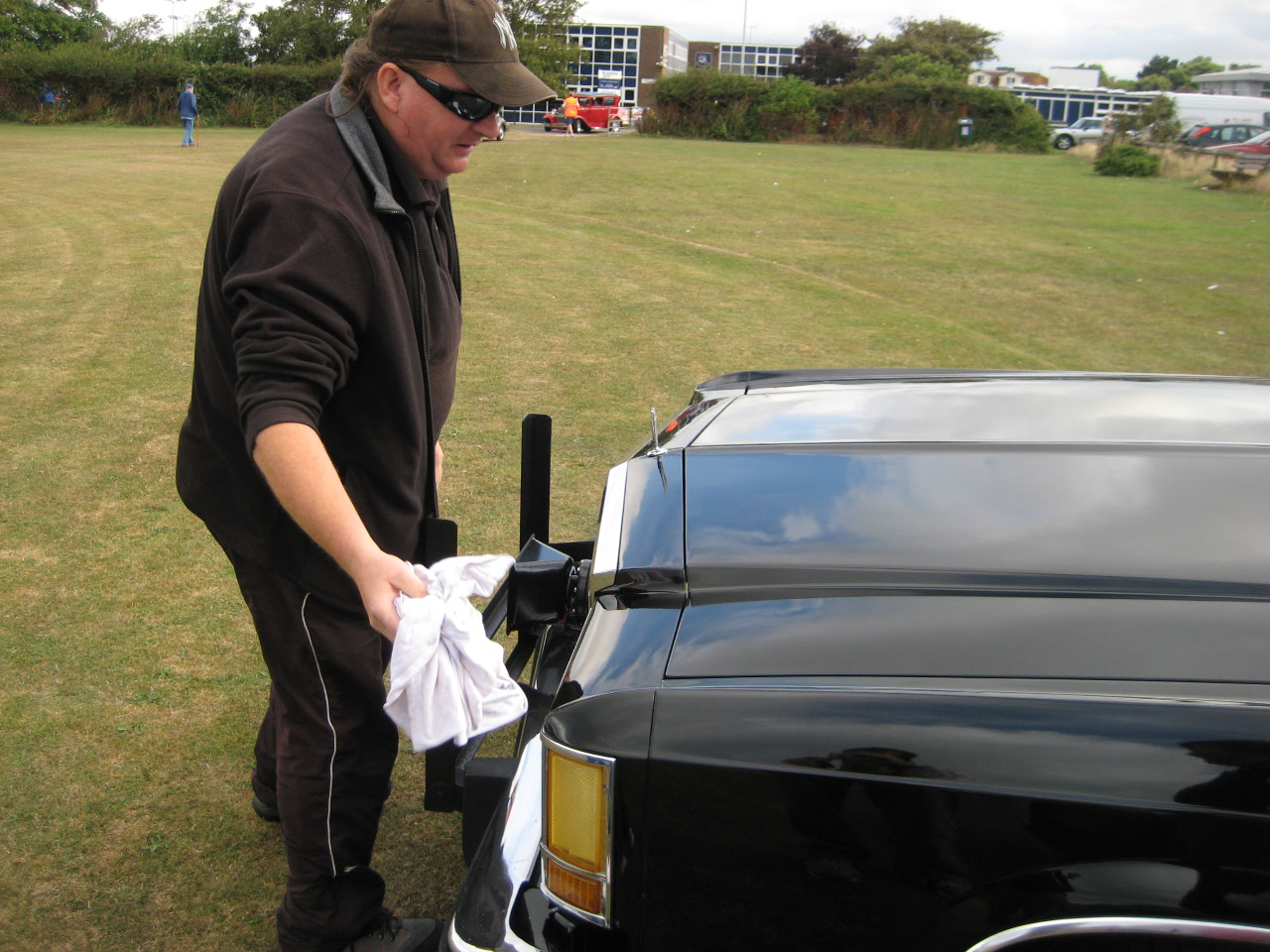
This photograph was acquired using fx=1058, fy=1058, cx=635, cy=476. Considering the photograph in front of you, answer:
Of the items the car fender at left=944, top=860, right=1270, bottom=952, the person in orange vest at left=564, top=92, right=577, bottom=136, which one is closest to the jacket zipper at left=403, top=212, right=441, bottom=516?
the car fender at left=944, top=860, right=1270, bottom=952

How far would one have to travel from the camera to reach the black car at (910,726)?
1.37 meters

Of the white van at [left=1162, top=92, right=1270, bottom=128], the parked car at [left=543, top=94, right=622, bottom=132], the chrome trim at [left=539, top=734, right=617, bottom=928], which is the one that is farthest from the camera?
the parked car at [left=543, top=94, right=622, bottom=132]

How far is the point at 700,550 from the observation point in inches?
74.0

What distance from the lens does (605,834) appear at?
154 cm

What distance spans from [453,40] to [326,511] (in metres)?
0.88

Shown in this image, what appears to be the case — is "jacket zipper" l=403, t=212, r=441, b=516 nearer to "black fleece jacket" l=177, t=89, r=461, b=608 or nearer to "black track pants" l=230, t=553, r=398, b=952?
"black fleece jacket" l=177, t=89, r=461, b=608

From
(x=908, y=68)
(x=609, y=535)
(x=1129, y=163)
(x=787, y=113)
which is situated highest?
(x=908, y=68)

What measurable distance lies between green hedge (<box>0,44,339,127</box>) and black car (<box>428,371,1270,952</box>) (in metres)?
37.2

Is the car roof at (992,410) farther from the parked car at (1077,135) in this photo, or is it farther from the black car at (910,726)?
the parked car at (1077,135)

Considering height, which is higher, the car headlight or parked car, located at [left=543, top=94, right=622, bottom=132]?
parked car, located at [left=543, top=94, right=622, bottom=132]

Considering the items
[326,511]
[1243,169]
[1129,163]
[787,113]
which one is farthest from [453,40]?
[787,113]

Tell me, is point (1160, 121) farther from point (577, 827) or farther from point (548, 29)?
point (577, 827)

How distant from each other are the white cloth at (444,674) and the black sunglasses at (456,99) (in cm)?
85

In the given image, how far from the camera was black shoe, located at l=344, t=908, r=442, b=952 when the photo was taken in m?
2.26
